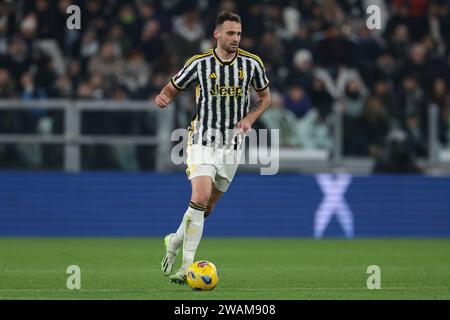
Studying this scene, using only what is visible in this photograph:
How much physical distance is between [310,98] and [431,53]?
3132 mm

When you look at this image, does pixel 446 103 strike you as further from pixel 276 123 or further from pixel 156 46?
pixel 156 46

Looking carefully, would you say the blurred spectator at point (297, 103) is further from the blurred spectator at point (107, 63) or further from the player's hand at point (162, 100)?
the player's hand at point (162, 100)

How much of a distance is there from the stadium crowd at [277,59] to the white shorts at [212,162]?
7.06 m

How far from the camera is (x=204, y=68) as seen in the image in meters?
10.6

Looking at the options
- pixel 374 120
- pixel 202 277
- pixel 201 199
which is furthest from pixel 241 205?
pixel 202 277

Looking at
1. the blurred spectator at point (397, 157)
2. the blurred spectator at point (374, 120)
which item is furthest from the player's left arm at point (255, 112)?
the blurred spectator at point (397, 157)

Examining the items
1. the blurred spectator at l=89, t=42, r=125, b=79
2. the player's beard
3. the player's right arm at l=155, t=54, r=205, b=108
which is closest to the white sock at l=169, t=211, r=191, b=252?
the player's right arm at l=155, t=54, r=205, b=108

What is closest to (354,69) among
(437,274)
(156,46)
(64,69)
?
(156,46)

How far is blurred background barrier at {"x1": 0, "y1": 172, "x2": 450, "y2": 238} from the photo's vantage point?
59.6 ft

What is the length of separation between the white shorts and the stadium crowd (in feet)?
23.2

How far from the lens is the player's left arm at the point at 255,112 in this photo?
412 inches

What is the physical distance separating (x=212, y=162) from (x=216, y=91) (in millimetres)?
695

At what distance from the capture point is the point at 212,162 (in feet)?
34.6
